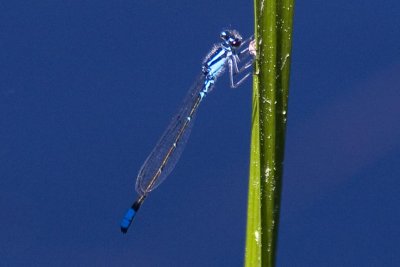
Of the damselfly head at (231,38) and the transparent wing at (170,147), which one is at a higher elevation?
the damselfly head at (231,38)

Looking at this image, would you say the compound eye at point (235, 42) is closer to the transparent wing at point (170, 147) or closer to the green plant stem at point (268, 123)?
the transparent wing at point (170, 147)

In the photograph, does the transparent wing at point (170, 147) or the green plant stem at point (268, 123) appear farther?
the transparent wing at point (170, 147)

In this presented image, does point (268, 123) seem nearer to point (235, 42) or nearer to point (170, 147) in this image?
point (235, 42)

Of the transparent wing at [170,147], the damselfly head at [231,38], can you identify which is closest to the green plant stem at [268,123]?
the damselfly head at [231,38]

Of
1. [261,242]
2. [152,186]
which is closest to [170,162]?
[152,186]

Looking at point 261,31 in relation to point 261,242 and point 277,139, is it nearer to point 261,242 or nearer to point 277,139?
point 277,139

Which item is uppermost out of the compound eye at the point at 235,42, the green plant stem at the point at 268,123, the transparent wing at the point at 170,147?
the compound eye at the point at 235,42
